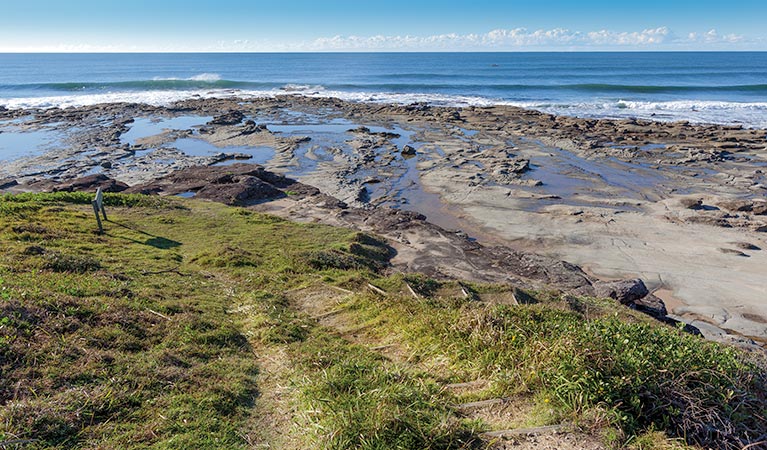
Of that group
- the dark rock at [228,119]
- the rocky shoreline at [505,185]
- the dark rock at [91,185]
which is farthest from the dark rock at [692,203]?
the dark rock at [228,119]

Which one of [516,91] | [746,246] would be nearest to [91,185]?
[746,246]

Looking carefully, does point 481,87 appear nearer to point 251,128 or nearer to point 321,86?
point 321,86

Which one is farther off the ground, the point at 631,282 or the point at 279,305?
the point at 279,305

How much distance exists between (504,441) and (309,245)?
10.7m

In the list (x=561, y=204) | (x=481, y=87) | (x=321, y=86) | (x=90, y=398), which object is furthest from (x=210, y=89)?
(x=90, y=398)

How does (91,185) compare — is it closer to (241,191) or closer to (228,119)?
(241,191)

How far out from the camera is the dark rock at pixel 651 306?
38.9ft

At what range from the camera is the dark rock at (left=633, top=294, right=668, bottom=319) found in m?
11.9

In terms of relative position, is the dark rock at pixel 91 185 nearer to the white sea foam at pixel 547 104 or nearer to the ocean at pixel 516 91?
the white sea foam at pixel 547 104

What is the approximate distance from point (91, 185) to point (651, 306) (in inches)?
919

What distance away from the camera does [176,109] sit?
51062mm

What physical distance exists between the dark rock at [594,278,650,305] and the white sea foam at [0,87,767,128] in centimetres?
3788

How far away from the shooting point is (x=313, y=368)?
20.7 ft

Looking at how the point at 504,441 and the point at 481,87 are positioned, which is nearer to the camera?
the point at 504,441
